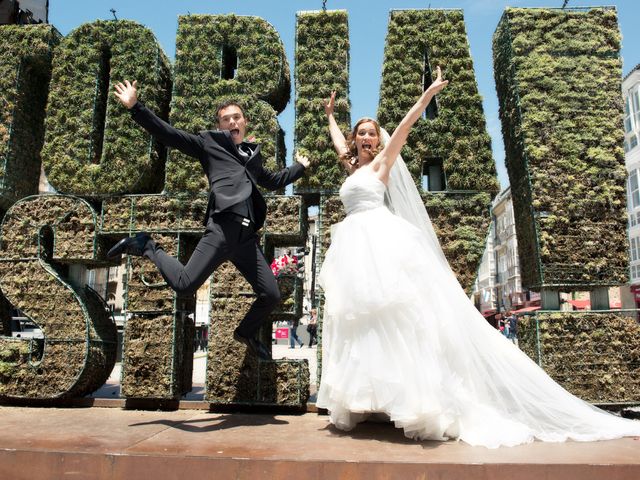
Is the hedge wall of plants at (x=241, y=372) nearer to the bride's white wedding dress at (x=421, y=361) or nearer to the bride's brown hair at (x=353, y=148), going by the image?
the bride's white wedding dress at (x=421, y=361)

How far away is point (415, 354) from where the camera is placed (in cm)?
426

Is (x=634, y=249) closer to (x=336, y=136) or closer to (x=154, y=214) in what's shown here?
(x=336, y=136)

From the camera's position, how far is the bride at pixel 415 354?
414cm

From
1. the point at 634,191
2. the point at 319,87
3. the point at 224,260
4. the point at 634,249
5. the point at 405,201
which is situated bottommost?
the point at 224,260

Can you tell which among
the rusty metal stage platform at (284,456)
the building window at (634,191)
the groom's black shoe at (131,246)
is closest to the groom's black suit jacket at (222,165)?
the groom's black shoe at (131,246)

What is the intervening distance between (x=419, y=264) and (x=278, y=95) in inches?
130

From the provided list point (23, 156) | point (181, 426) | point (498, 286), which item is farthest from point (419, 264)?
point (498, 286)

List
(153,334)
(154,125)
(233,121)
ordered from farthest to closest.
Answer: (153,334) < (233,121) < (154,125)

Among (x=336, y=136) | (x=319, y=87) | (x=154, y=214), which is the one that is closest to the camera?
(x=336, y=136)

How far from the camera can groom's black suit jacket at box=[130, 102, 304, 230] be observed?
482cm

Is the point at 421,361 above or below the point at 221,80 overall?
below

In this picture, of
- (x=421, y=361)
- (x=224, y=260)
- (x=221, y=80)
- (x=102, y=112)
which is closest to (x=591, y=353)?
(x=421, y=361)

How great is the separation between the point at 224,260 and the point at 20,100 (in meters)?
4.32

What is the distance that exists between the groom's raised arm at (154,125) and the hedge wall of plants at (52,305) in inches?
80.1
